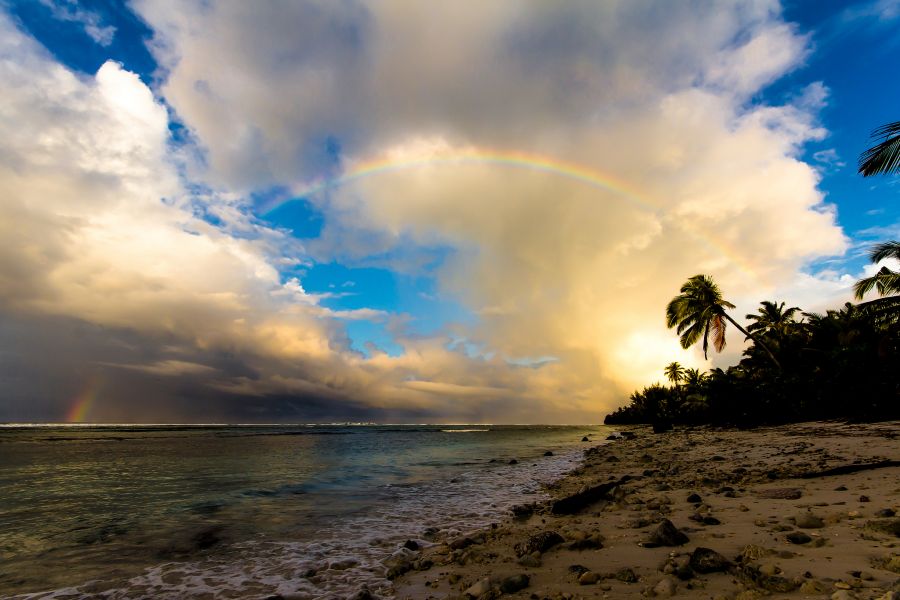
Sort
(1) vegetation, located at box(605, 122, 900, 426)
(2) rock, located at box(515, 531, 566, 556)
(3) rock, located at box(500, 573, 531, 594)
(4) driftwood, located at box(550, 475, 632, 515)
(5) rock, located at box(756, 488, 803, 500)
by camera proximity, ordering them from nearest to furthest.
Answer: (3) rock, located at box(500, 573, 531, 594) < (2) rock, located at box(515, 531, 566, 556) < (5) rock, located at box(756, 488, 803, 500) < (4) driftwood, located at box(550, 475, 632, 515) < (1) vegetation, located at box(605, 122, 900, 426)

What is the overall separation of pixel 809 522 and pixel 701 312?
39.7 meters

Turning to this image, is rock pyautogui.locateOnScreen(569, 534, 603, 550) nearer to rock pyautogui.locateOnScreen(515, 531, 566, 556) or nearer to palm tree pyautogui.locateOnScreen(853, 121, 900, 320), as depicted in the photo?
rock pyautogui.locateOnScreen(515, 531, 566, 556)

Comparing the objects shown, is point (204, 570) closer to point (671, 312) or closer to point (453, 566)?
point (453, 566)

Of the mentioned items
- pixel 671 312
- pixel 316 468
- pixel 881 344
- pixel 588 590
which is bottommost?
pixel 316 468

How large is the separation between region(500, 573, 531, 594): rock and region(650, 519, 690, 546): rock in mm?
2039

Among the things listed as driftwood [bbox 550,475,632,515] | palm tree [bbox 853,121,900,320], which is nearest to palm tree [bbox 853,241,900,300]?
palm tree [bbox 853,121,900,320]

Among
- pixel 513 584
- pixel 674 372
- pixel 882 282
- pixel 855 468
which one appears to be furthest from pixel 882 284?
pixel 674 372

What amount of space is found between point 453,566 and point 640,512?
412cm

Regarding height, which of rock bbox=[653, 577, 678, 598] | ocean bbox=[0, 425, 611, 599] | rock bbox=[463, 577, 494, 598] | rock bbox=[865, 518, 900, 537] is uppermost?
rock bbox=[865, 518, 900, 537]

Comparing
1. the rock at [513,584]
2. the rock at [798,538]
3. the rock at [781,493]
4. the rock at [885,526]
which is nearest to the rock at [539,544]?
the rock at [513,584]

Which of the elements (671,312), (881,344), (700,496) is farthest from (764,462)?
(671,312)

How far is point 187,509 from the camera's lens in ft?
40.7

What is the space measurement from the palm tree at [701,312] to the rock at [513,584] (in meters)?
41.6

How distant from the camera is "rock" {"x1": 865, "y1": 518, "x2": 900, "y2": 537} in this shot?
4914 mm
